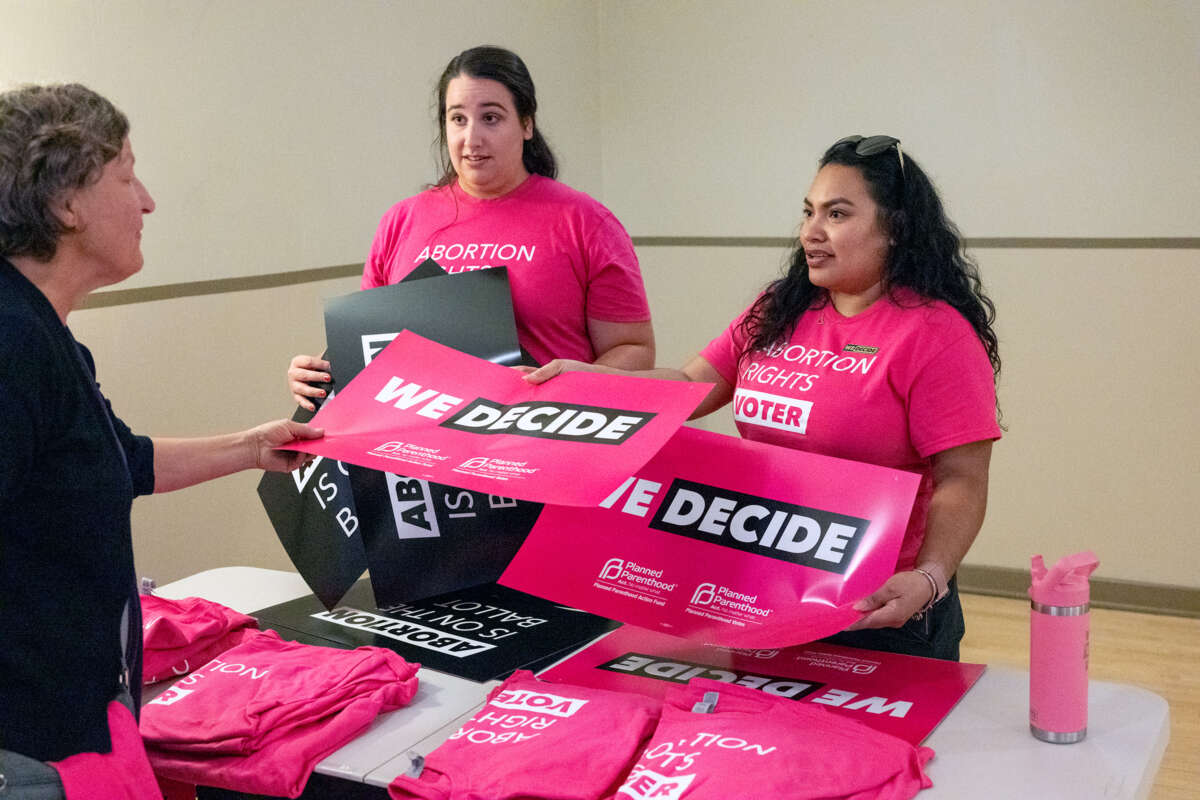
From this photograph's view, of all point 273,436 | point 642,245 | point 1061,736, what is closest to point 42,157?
Answer: point 273,436

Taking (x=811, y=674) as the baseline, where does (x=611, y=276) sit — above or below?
above

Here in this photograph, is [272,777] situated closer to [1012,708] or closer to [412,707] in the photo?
[412,707]

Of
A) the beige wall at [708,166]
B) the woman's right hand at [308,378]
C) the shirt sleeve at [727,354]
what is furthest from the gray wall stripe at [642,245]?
the woman's right hand at [308,378]

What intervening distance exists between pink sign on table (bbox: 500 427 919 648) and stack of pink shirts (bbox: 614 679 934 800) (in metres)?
0.14

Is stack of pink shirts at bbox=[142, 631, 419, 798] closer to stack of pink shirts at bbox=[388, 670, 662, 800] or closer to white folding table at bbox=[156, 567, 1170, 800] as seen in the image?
white folding table at bbox=[156, 567, 1170, 800]

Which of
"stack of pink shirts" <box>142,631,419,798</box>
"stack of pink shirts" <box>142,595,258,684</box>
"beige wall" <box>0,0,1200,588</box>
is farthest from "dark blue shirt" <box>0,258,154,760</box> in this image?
"beige wall" <box>0,0,1200,588</box>

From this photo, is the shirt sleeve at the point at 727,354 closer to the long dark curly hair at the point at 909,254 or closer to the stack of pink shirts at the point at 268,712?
the long dark curly hair at the point at 909,254

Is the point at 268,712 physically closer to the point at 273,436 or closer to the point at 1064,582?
the point at 273,436

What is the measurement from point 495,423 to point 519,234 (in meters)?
0.69

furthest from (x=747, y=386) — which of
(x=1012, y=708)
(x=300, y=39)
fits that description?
(x=300, y=39)

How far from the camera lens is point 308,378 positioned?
6.50ft

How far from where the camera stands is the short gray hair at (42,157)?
117cm

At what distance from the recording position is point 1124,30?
3.85 meters

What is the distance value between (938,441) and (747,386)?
1.09ft
